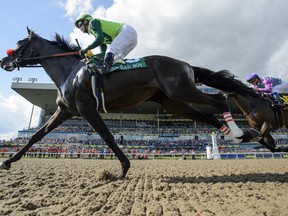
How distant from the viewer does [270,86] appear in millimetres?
6266

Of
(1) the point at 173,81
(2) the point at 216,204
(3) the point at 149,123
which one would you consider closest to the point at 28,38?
(1) the point at 173,81

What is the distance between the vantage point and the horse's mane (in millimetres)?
5078

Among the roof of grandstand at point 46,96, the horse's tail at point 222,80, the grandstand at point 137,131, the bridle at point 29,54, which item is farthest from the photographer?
the roof of grandstand at point 46,96

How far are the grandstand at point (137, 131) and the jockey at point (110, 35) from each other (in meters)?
28.8

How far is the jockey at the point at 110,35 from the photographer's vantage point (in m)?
4.21

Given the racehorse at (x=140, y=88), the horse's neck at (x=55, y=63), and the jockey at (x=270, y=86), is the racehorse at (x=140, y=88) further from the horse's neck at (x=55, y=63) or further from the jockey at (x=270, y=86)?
the jockey at (x=270, y=86)

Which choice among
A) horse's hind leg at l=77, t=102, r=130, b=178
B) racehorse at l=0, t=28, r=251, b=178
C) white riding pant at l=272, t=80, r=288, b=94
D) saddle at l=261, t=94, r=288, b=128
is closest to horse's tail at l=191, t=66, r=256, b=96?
racehorse at l=0, t=28, r=251, b=178

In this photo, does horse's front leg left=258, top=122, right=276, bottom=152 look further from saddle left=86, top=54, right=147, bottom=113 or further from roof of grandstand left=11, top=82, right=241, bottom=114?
roof of grandstand left=11, top=82, right=241, bottom=114

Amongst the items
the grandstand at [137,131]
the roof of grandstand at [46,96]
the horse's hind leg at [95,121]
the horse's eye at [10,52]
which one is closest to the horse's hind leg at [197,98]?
the horse's hind leg at [95,121]

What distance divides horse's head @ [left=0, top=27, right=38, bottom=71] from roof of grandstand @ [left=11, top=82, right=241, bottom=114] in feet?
99.0

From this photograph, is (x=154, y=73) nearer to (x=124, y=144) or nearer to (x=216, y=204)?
(x=216, y=204)

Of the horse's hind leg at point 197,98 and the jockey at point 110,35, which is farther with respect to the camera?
the jockey at point 110,35

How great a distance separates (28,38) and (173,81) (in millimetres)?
3463

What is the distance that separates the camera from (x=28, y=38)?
204 inches
